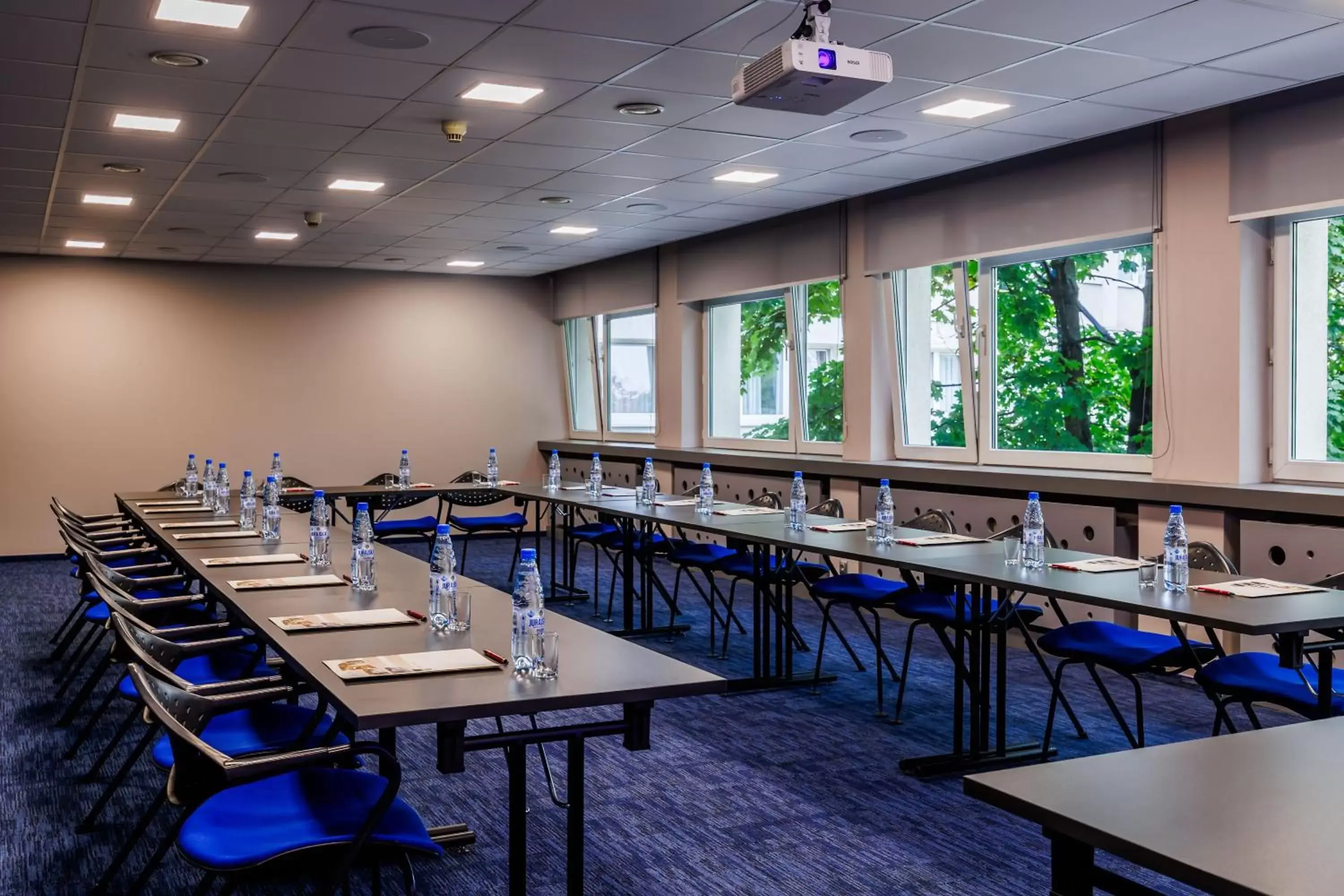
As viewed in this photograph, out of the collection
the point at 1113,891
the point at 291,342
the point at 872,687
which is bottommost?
the point at 872,687

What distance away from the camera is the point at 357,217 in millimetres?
8688

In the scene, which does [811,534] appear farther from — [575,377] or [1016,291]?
[575,377]

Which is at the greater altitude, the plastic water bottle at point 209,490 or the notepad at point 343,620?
the plastic water bottle at point 209,490

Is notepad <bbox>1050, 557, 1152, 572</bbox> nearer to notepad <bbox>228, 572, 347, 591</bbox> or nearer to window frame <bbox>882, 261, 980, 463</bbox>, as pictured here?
notepad <bbox>228, 572, 347, 591</bbox>

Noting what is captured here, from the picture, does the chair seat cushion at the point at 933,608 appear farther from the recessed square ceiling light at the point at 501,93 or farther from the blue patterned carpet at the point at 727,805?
the recessed square ceiling light at the point at 501,93

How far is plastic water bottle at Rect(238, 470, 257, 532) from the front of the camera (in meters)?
5.98

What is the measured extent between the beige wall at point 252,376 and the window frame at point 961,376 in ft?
19.0

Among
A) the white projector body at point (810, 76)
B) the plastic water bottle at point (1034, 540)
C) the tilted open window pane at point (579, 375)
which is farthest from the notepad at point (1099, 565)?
the tilted open window pane at point (579, 375)

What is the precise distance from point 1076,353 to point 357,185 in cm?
468

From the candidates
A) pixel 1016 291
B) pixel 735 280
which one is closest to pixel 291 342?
pixel 735 280

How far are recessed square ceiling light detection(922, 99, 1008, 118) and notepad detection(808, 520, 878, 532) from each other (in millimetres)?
2028

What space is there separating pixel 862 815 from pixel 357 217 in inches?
254

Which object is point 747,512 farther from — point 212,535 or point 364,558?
point 364,558

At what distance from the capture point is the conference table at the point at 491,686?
234cm
